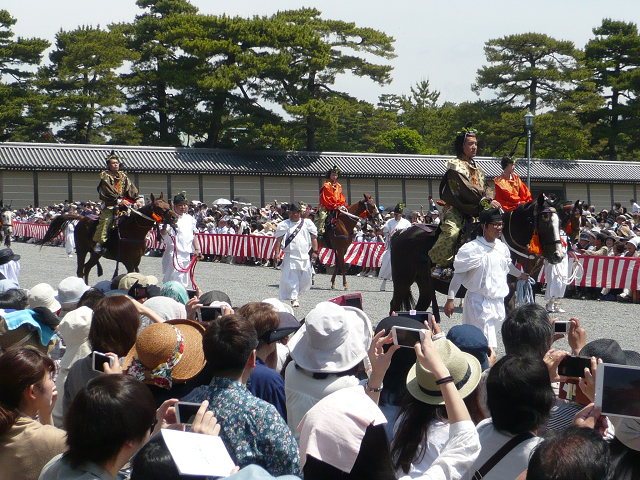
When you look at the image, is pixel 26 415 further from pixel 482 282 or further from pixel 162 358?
pixel 482 282

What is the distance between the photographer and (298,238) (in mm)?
12766

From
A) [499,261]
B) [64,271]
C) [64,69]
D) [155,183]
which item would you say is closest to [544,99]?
[155,183]

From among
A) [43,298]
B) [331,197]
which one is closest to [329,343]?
[43,298]

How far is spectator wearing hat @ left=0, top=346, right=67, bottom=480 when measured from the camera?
8.89 ft

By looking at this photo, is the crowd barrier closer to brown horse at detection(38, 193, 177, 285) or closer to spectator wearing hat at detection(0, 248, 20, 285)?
brown horse at detection(38, 193, 177, 285)

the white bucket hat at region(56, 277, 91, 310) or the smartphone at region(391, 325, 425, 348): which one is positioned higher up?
the smartphone at region(391, 325, 425, 348)

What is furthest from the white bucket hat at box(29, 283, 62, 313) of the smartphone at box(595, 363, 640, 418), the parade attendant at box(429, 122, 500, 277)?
the parade attendant at box(429, 122, 500, 277)

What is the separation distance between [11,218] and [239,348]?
29.0 m

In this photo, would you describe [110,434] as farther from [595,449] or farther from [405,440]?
[595,449]

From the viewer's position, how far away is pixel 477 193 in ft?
26.7

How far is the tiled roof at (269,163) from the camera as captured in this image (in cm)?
3197

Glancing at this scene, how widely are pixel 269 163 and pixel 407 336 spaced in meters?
32.1

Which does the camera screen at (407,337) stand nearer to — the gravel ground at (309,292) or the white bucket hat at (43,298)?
the white bucket hat at (43,298)

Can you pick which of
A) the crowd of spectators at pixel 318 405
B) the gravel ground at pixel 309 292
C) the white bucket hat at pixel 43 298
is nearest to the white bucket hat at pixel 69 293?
the white bucket hat at pixel 43 298
